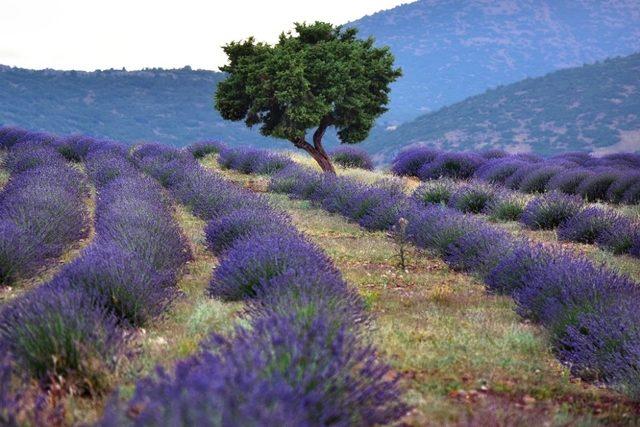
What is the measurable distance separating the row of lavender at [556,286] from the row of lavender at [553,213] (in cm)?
238

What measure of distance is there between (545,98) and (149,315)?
9756 cm

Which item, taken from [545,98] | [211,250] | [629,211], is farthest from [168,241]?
[545,98]

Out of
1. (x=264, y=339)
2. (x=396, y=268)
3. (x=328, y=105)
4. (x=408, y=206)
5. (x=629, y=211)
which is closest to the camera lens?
(x=264, y=339)

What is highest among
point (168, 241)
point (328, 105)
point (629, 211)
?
point (328, 105)

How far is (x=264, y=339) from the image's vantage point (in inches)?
142

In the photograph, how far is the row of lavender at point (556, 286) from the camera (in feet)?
17.1

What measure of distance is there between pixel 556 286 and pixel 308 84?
1308 cm

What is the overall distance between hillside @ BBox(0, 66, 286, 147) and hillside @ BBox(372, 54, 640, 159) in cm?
2289

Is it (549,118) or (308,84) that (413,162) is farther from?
(549,118)

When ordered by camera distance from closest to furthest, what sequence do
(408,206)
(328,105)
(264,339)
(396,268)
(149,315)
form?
(264,339), (149,315), (396,268), (408,206), (328,105)

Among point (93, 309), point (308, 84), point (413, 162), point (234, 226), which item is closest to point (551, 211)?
point (234, 226)

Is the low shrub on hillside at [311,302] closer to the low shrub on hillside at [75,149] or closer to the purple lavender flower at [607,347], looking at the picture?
the purple lavender flower at [607,347]

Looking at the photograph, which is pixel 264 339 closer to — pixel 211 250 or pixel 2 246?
pixel 2 246

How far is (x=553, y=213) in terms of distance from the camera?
1330 cm
